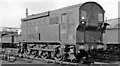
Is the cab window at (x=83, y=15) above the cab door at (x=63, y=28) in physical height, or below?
above

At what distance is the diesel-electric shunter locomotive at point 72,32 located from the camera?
13.4 metres

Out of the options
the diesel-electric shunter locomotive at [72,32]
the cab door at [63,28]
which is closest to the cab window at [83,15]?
the diesel-electric shunter locomotive at [72,32]

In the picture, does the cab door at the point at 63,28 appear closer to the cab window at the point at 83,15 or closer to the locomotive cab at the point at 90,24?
the locomotive cab at the point at 90,24

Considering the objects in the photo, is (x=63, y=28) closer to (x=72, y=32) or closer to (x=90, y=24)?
(x=72, y=32)

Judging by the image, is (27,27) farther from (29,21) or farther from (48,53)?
(48,53)

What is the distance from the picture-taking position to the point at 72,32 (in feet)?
44.4

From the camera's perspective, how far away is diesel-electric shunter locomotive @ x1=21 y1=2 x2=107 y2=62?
43.8ft

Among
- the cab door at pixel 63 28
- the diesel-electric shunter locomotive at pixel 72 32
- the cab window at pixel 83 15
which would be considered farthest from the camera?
the cab door at pixel 63 28

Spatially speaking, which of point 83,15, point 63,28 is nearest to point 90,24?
point 83,15

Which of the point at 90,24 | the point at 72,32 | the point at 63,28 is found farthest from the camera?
the point at 63,28

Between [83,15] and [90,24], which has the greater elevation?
[83,15]

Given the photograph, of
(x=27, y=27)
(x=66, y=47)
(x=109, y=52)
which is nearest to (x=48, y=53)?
(x=66, y=47)

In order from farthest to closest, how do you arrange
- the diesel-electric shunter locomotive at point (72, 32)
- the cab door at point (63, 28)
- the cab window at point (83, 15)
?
the cab door at point (63, 28) → the cab window at point (83, 15) → the diesel-electric shunter locomotive at point (72, 32)

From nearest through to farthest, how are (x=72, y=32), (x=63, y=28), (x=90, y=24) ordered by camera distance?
(x=72, y=32) → (x=90, y=24) → (x=63, y=28)
